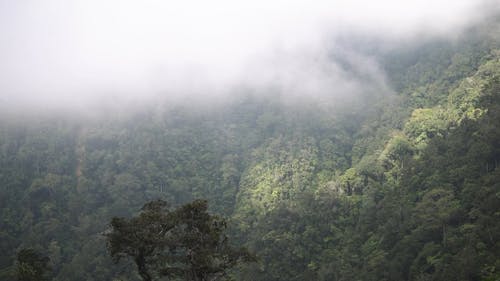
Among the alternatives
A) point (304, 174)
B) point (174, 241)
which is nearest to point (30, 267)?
point (174, 241)

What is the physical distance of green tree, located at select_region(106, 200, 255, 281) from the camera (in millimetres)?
20719

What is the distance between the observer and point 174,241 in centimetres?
2128

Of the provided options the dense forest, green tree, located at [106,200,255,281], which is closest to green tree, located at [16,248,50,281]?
green tree, located at [106,200,255,281]

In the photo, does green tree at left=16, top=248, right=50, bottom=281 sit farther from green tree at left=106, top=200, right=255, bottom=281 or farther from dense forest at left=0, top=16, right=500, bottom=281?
dense forest at left=0, top=16, right=500, bottom=281

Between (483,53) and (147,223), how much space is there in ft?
225

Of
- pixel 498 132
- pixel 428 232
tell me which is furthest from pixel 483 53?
pixel 428 232

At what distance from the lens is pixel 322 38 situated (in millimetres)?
120562

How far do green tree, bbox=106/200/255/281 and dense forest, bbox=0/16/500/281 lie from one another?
2556 cm

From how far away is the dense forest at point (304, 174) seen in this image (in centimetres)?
5019

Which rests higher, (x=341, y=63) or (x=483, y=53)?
(x=341, y=63)

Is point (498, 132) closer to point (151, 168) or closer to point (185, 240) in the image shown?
point (185, 240)

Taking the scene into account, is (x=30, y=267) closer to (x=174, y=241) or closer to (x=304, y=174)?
(x=174, y=241)

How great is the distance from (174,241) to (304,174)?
56688 mm

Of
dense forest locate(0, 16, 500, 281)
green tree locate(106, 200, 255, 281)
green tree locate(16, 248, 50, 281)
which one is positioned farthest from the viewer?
dense forest locate(0, 16, 500, 281)
